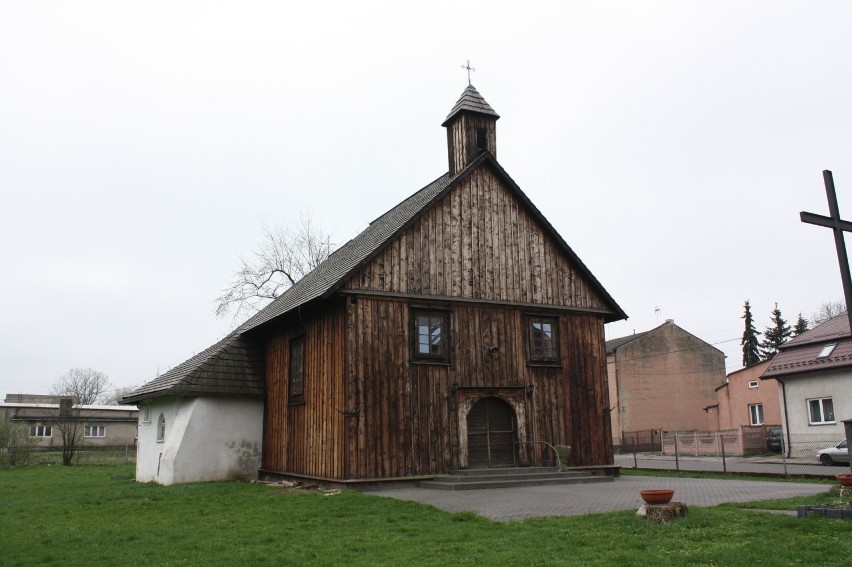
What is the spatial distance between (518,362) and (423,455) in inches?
146

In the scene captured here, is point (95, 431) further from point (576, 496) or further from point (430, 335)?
point (576, 496)

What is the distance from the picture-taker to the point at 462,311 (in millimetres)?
18703

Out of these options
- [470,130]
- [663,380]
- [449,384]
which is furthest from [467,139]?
[663,380]

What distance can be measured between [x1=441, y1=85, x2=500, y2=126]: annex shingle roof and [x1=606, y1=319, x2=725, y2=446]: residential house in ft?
97.6

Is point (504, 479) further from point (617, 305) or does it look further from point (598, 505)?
point (617, 305)

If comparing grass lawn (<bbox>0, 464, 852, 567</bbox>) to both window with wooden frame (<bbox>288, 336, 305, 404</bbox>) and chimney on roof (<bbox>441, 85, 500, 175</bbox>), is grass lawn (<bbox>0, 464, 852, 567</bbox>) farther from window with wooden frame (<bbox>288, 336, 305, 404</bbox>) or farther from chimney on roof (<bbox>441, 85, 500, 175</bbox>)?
chimney on roof (<bbox>441, 85, 500, 175</bbox>)

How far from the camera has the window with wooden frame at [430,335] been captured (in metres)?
17.9

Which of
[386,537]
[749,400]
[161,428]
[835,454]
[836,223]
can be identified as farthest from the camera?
[749,400]

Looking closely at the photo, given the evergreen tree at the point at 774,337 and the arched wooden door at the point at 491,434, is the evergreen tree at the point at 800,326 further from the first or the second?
the arched wooden door at the point at 491,434

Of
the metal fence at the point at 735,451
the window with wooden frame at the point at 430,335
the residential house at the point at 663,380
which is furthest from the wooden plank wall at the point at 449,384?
the residential house at the point at 663,380

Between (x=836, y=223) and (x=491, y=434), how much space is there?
10.2 m

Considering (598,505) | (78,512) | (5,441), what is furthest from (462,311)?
(5,441)

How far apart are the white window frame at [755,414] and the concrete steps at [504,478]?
85.5 ft

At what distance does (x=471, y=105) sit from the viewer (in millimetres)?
20969
